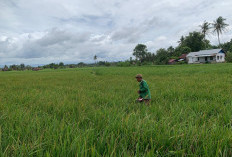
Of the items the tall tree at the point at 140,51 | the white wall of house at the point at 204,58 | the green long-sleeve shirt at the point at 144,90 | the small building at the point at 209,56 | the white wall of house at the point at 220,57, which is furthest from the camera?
the tall tree at the point at 140,51

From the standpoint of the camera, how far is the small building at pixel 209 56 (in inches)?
1494

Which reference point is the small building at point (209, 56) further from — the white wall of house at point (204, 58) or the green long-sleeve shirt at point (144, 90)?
the green long-sleeve shirt at point (144, 90)

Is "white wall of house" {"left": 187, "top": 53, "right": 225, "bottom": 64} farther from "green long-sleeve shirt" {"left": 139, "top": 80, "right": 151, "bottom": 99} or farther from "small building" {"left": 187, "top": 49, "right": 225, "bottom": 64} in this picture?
"green long-sleeve shirt" {"left": 139, "top": 80, "right": 151, "bottom": 99}

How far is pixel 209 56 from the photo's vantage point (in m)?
40.1

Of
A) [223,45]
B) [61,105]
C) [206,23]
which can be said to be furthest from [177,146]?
[223,45]

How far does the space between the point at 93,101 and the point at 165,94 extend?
2270 mm

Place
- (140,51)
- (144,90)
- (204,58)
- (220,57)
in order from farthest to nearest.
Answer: (140,51)
(204,58)
(220,57)
(144,90)

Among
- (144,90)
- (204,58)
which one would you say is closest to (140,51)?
(204,58)

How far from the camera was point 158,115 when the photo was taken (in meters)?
2.34

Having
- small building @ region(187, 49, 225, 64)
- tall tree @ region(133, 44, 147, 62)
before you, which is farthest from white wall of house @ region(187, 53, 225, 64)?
tall tree @ region(133, 44, 147, 62)

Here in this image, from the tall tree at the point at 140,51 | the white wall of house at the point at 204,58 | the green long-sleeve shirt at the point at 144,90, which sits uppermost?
the tall tree at the point at 140,51

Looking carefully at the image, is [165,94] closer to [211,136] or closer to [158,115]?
[158,115]

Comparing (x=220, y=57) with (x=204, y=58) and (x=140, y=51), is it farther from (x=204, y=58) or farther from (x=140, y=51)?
(x=140, y=51)

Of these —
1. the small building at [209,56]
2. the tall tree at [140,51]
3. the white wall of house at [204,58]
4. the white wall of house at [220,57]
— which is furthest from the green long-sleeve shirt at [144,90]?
the tall tree at [140,51]
